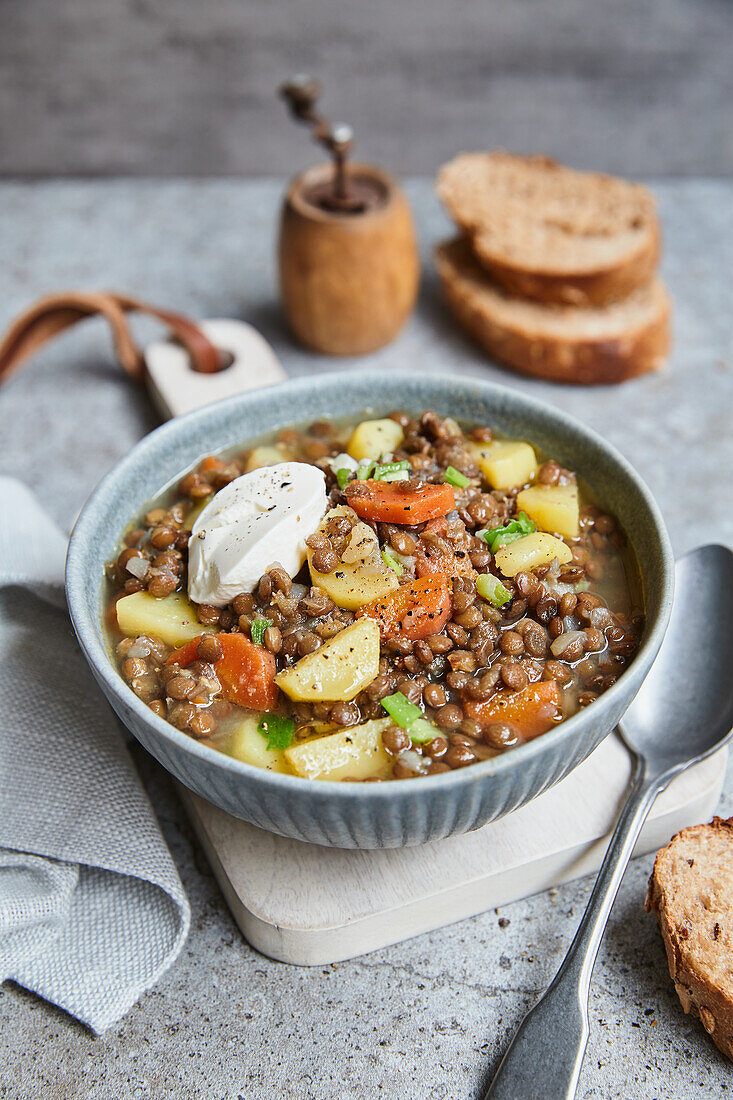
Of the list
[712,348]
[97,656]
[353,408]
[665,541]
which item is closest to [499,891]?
[665,541]

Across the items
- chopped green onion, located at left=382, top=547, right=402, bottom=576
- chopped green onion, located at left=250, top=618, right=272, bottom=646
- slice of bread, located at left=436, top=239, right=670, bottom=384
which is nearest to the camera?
chopped green onion, located at left=250, top=618, right=272, bottom=646

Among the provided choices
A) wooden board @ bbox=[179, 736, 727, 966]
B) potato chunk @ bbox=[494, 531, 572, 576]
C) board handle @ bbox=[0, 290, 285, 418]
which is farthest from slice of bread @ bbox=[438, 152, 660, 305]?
wooden board @ bbox=[179, 736, 727, 966]

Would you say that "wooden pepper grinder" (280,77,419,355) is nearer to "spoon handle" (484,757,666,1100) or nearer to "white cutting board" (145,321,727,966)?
"white cutting board" (145,321,727,966)

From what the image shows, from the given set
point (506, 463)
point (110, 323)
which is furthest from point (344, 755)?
point (110, 323)

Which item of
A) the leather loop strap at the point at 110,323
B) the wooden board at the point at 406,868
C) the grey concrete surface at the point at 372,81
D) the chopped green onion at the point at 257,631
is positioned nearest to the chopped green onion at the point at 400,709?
the chopped green onion at the point at 257,631

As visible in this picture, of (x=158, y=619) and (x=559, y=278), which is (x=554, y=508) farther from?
(x=559, y=278)

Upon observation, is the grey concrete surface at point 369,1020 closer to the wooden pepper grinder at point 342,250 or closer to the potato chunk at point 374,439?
the potato chunk at point 374,439
